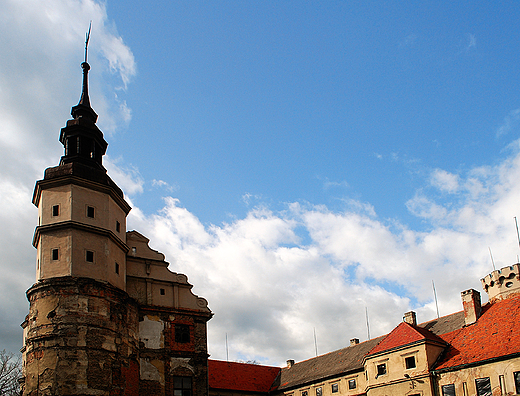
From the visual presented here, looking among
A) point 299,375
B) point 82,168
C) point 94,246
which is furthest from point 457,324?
point 82,168

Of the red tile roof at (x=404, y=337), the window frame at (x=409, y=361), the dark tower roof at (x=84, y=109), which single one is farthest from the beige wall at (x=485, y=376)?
the dark tower roof at (x=84, y=109)

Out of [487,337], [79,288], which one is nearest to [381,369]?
[487,337]

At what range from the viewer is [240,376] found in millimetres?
45531

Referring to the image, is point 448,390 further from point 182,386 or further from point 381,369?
point 182,386

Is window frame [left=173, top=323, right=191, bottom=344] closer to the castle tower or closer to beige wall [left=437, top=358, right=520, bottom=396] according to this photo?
the castle tower

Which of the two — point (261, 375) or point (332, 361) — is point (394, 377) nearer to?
point (332, 361)

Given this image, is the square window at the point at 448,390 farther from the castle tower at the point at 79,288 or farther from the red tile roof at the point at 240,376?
the red tile roof at the point at 240,376

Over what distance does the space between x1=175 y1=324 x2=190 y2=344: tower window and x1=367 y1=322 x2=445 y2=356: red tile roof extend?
12706 mm

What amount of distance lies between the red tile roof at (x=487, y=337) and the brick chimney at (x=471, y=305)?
0.39 meters

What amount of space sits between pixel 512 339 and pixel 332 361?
56.1 feet

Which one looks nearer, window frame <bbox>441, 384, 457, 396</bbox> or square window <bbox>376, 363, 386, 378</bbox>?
window frame <bbox>441, 384, 457, 396</bbox>

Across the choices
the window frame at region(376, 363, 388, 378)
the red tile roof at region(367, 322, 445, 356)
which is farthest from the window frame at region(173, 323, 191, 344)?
the window frame at region(376, 363, 388, 378)

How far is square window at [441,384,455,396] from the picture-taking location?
29.2 meters

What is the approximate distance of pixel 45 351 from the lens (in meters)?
27.3
